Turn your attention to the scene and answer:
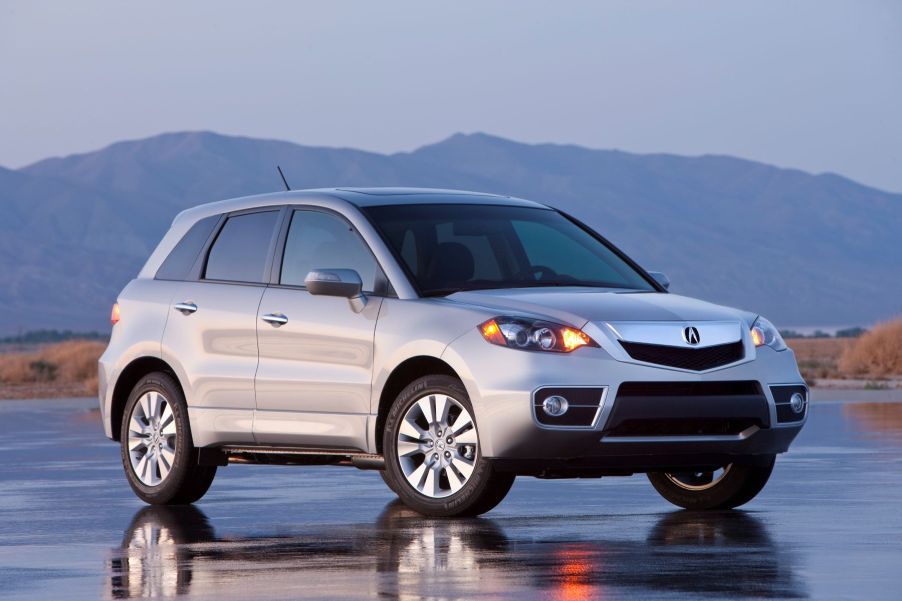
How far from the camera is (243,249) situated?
43.1ft

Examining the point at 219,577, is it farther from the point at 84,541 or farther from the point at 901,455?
the point at 901,455

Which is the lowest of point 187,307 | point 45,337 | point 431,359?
point 431,359

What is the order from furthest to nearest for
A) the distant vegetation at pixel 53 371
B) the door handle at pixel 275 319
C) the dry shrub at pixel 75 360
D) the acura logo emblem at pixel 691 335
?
1. the dry shrub at pixel 75 360
2. the distant vegetation at pixel 53 371
3. the door handle at pixel 275 319
4. the acura logo emblem at pixel 691 335

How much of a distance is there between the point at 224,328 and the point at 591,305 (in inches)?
101

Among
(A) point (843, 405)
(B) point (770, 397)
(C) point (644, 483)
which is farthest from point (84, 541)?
(A) point (843, 405)

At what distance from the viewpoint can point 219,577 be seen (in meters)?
9.16

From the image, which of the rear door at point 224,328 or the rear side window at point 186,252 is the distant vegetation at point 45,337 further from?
the rear door at point 224,328

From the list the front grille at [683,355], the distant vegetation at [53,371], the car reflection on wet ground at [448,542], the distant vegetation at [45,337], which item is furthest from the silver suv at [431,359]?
the distant vegetation at [45,337]

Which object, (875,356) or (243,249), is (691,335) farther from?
(875,356)

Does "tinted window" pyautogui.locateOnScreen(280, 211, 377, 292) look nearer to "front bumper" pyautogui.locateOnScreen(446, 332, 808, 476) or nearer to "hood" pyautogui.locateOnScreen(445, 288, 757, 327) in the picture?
"hood" pyautogui.locateOnScreen(445, 288, 757, 327)

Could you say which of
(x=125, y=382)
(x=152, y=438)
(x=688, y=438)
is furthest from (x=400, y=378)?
(x=125, y=382)

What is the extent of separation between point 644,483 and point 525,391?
3.78m

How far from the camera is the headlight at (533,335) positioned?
11.1 metres

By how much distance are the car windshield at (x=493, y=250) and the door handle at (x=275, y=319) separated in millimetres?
781
